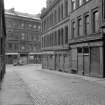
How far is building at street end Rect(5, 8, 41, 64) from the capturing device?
2239 inches

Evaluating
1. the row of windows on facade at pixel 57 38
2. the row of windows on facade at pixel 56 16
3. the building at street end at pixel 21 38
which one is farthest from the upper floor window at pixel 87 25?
the building at street end at pixel 21 38

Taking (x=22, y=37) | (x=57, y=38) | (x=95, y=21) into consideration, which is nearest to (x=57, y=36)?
(x=57, y=38)

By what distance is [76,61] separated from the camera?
23.8 m

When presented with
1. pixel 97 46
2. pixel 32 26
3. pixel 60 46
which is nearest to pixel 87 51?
pixel 97 46

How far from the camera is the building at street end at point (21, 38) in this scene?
56869 mm

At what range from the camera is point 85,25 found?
22016 mm

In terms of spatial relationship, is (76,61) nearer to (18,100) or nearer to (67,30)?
(67,30)

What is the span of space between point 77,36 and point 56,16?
1034 centimetres

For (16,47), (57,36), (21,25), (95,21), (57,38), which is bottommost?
(16,47)

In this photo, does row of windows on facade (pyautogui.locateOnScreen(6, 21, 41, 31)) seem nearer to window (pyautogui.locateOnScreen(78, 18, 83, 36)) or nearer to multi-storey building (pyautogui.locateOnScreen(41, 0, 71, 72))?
multi-storey building (pyautogui.locateOnScreen(41, 0, 71, 72))

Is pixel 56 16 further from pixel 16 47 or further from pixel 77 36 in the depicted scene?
pixel 16 47

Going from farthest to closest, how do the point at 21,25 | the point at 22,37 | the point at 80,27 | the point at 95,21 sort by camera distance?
1. the point at 21,25
2. the point at 22,37
3. the point at 80,27
4. the point at 95,21

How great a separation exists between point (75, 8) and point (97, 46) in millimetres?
8130

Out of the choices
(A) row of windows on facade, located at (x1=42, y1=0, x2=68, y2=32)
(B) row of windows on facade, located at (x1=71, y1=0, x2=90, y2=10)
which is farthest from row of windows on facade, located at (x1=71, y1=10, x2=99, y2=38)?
(A) row of windows on facade, located at (x1=42, y1=0, x2=68, y2=32)
